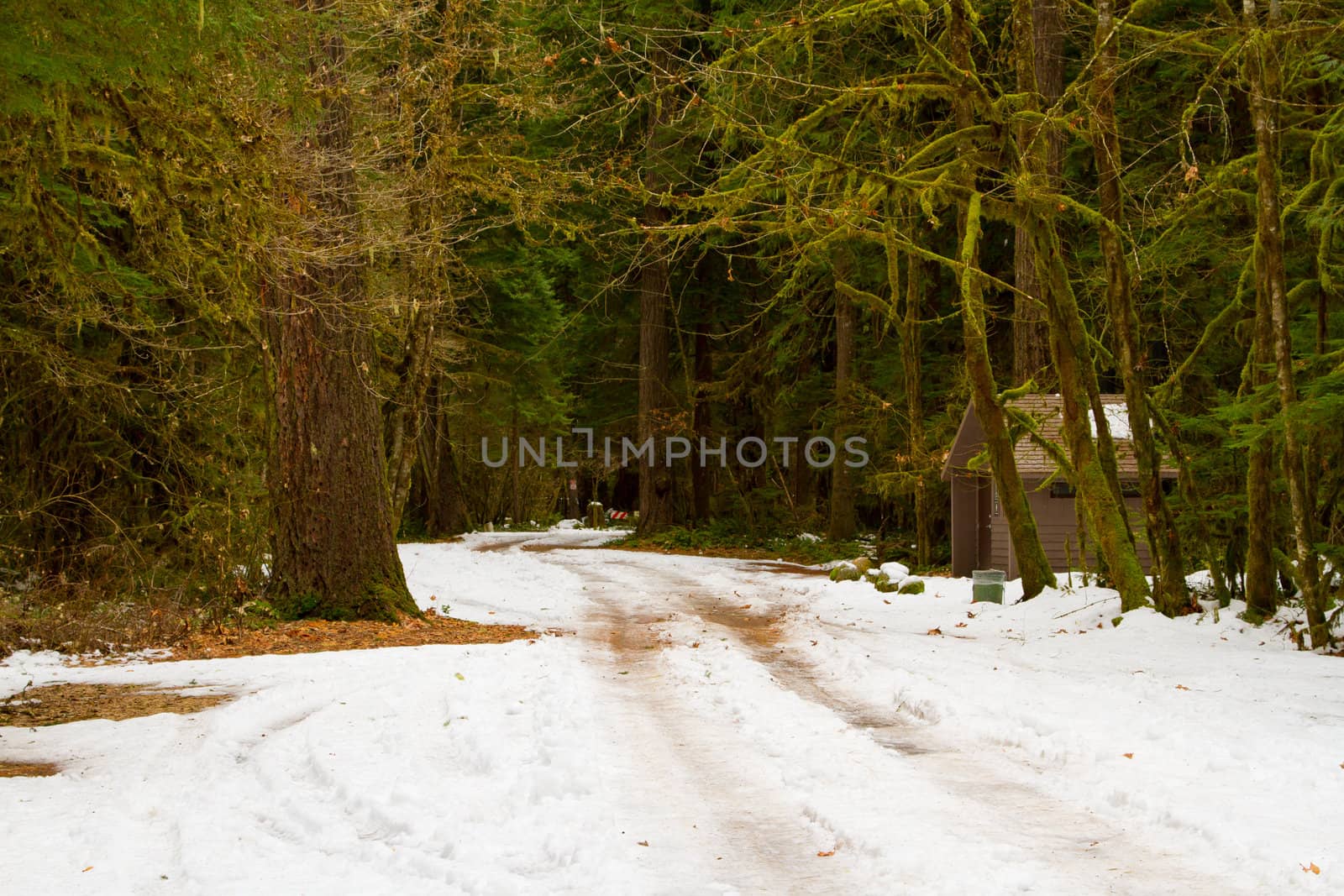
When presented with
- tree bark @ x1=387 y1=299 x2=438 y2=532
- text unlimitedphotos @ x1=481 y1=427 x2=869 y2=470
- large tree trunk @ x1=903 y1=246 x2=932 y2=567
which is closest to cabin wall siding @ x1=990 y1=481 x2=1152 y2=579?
large tree trunk @ x1=903 y1=246 x2=932 y2=567

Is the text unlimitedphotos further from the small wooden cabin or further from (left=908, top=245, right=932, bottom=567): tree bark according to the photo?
(left=908, top=245, right=932, bottom=567): tree bark

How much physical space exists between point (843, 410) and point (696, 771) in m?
20.5

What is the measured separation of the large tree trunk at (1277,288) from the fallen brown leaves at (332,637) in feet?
24.3

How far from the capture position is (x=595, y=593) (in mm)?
17766

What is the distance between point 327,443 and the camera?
40.9ft

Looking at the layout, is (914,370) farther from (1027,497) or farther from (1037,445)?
(1027,497)

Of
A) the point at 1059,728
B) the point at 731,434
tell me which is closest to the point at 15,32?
the point at 1059,728

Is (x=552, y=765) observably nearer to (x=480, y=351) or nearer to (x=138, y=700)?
(x=138, y=700)

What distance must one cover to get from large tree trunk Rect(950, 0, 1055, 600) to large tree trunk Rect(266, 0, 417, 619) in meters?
6.75

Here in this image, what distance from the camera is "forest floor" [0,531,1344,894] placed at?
4.66m

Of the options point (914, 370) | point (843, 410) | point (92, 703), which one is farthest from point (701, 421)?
point (92, 703)

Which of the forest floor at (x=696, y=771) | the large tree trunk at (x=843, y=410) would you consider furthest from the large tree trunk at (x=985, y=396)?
the large tree trunk at (x=843, y=410)

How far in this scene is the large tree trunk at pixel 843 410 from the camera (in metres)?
26.3

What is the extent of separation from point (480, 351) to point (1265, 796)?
2925 centimetres
